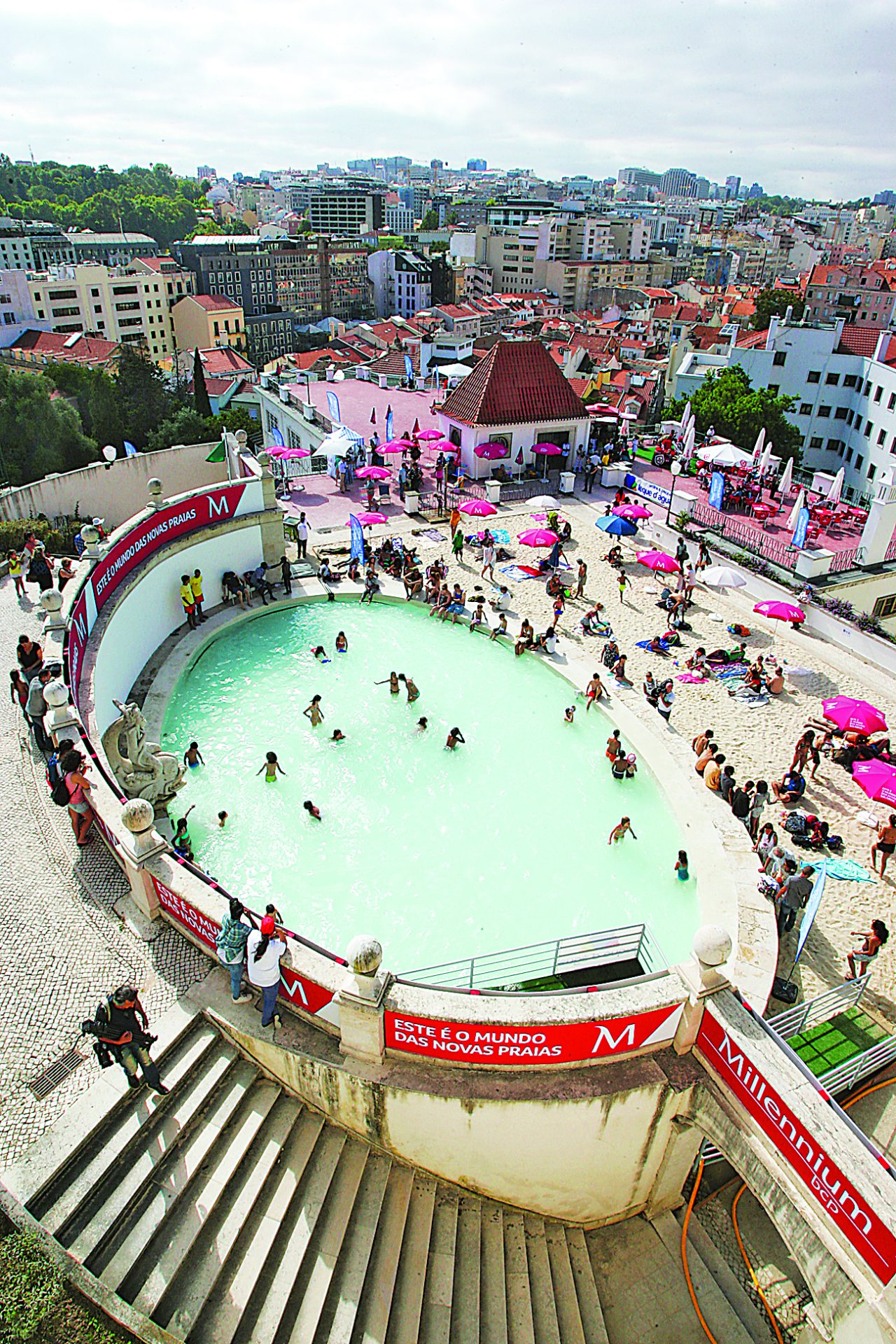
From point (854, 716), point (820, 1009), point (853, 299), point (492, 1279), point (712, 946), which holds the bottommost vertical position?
point (492, 1279)

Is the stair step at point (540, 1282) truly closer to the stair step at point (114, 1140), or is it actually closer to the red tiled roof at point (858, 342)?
the stair step at point (114, 1140)

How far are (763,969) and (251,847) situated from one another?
881 centimetres

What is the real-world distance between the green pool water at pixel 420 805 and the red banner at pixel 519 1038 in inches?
121

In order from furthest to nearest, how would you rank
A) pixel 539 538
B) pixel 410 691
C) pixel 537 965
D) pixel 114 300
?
pixel 114 300 → pixel 539 538 → pixel 410 691 → pixel 537 965

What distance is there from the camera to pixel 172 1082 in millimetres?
8930

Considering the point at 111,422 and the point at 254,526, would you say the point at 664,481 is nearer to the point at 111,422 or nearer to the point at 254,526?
the point at 254,526

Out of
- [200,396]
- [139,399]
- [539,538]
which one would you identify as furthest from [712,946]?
[139,399]

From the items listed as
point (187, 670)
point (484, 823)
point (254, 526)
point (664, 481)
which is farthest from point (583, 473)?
point (484, 823)

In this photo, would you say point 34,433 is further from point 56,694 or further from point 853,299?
point 853,299

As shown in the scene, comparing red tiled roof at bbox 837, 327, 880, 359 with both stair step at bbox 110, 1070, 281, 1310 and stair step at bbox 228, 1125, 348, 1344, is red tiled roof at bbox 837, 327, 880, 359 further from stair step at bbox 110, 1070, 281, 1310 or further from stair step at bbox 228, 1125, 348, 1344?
stair step at bbox 110, 1070, 281, 1310

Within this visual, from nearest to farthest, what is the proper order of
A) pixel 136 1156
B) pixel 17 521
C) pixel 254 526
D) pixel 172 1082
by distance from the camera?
1. pixel 136 1156
2. pixel 172 1082
3. pixel 254 526
4. pixel 17 521

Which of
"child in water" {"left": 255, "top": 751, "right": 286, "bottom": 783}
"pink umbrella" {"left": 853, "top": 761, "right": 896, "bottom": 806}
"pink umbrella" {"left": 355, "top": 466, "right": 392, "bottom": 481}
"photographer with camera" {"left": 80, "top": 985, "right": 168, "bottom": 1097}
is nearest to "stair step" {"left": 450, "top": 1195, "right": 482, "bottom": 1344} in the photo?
"photographer with camera" {"left": 80, "top": 985, "right": 168, "bottom": 1097}

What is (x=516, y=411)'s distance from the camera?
112 ft

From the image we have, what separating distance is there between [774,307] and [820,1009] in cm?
9026
